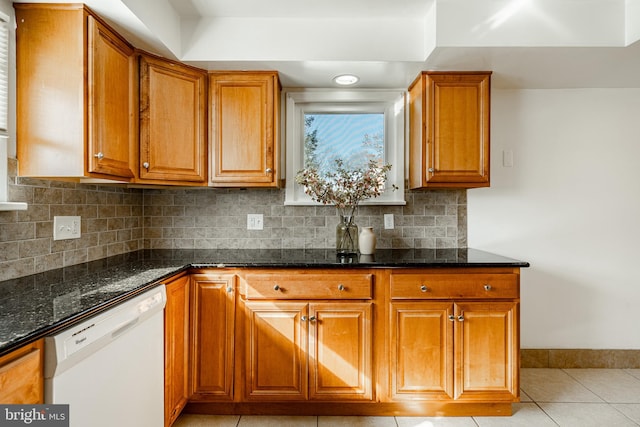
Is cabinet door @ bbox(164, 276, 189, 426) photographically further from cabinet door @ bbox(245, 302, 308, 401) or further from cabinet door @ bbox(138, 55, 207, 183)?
cabinet door @ bbox(138, 55, 207, 183)

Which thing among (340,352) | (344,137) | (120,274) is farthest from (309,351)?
(344,137)

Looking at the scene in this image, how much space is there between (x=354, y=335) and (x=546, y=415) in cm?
122

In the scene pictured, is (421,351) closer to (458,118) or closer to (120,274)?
(458,118)

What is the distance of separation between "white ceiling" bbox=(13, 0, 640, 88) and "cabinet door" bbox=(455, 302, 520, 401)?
1444mm

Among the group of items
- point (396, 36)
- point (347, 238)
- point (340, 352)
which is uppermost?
point (396, 36)

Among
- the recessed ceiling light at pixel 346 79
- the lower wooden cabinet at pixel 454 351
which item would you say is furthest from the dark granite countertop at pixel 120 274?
the recessed ceiling light at pixel 346 79

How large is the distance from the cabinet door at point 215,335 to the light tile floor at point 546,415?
0.65 ft

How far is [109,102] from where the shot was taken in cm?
184

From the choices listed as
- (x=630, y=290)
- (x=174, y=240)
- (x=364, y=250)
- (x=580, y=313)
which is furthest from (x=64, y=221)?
(x=630, y=290)

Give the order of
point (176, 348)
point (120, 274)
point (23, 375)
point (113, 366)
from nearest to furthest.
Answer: point (23, 375) → point (113, 366) → point (120, 274) → point (176, 348)

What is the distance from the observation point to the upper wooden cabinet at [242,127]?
239 cm

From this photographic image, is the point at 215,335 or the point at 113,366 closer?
the point at 113,366

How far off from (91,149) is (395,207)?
1.94 meters

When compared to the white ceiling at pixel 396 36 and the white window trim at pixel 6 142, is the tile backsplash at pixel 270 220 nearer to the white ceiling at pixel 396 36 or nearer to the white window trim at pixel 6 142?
the white ceiling at pixel 396 36
